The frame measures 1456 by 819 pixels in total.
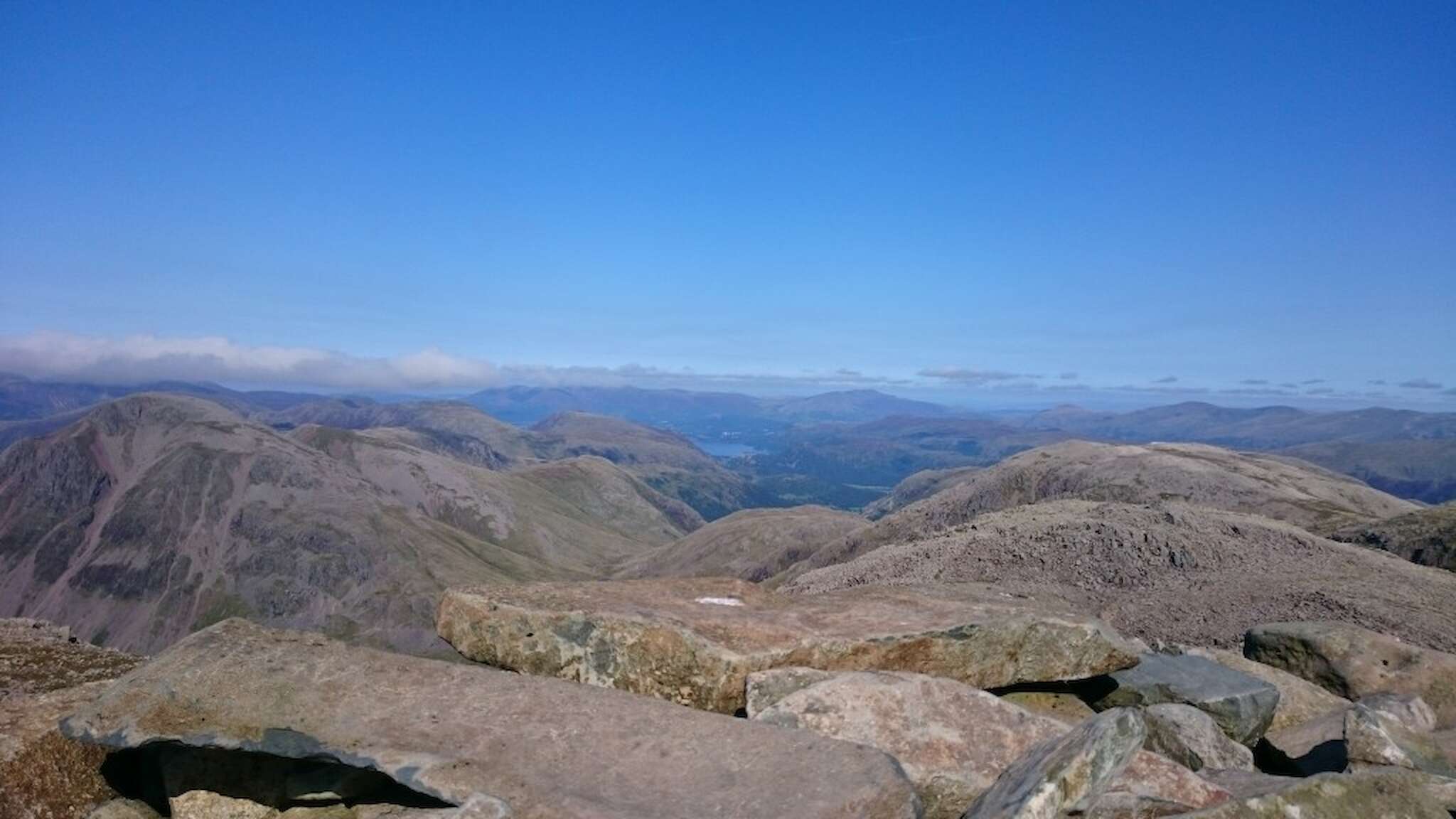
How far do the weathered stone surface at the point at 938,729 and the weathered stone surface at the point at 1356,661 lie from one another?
11796 mm

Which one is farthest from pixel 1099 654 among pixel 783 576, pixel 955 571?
pixel 783 576

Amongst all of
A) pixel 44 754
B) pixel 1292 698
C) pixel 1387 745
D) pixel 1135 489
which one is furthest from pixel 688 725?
pixel 1135 489

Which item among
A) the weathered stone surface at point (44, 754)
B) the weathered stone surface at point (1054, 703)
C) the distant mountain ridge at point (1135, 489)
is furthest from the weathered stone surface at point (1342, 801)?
the distant mountain ridge at point (1135, 489)

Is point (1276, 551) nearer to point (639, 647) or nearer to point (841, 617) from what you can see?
point (841, 617)

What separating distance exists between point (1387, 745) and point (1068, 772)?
703 cm

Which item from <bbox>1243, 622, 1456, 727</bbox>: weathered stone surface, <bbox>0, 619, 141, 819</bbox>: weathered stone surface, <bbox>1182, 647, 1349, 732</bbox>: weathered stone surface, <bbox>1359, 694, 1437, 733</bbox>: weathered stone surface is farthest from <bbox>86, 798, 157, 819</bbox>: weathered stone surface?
<bbox>1243, 622, 1456, 727</bbox>: weathered stone surface

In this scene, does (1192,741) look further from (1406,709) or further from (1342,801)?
(1406,709)

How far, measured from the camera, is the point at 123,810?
392 inches

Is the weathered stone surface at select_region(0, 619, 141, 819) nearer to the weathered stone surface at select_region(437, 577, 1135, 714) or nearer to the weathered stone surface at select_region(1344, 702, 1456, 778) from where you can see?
the weathered stone surface at select_region(437, 577, 1135, 714)

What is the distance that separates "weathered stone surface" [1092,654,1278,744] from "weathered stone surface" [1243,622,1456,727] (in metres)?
4.87

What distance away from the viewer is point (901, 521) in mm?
89500

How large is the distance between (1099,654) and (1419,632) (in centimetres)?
2272

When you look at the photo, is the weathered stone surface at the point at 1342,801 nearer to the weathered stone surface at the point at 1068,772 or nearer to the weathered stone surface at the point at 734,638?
the weathered stone surface at the point at 1068,772

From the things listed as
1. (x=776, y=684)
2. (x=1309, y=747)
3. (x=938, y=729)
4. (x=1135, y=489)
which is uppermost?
(x=776, y=684)
